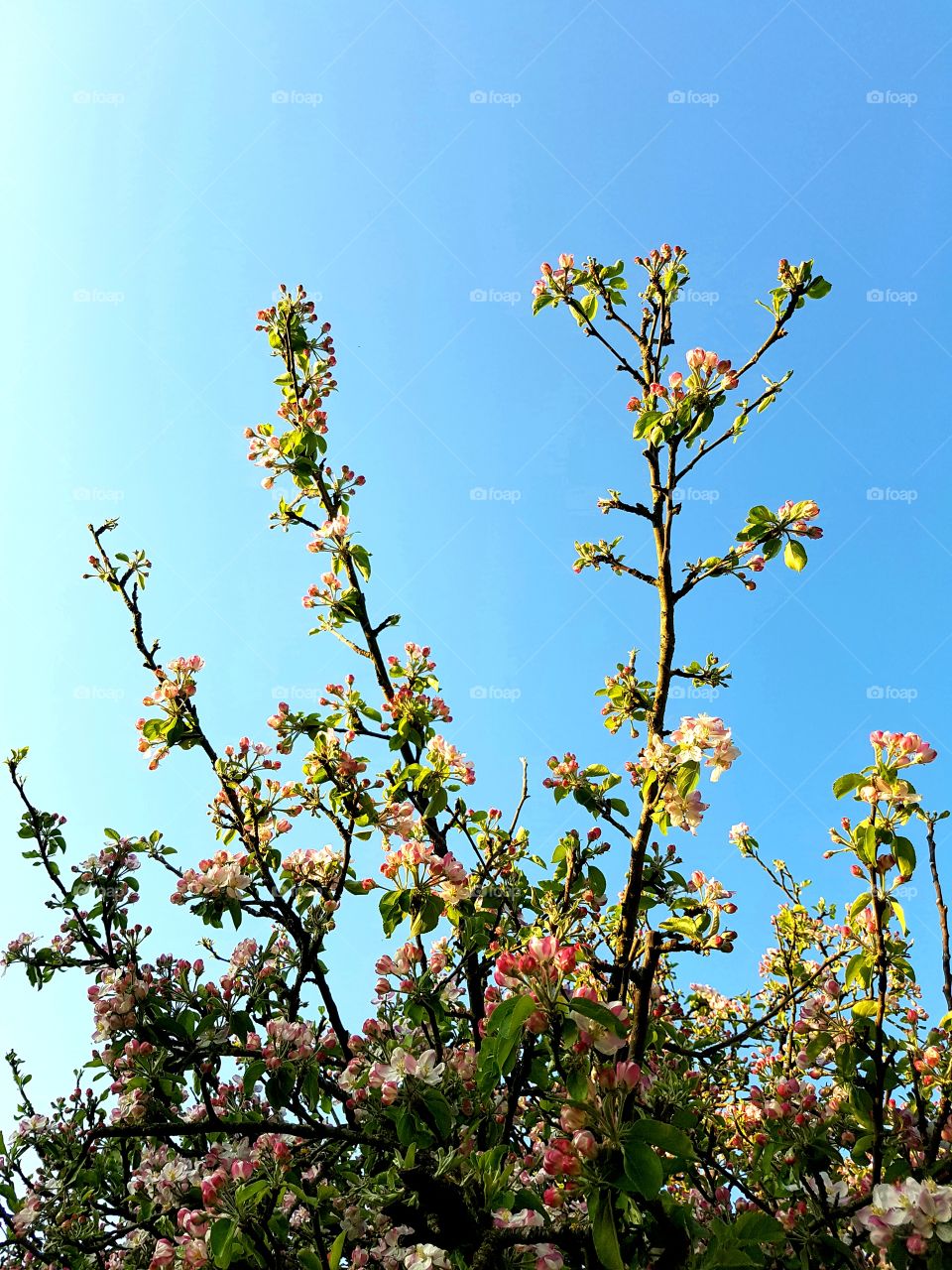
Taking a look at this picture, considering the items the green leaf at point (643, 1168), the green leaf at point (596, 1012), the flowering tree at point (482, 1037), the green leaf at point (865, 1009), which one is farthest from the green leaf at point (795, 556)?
the green leaf at point (643, 1168)

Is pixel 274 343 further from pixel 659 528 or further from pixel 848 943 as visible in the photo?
pixel 848 943

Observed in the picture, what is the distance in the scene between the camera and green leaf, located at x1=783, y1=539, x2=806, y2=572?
2.86 m

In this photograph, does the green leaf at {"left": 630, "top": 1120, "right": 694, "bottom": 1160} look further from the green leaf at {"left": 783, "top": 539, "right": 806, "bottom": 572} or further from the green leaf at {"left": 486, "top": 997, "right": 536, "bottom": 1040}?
the green leaf at {"left": 783, "top": 539, "right": 806, "bottom": 572}

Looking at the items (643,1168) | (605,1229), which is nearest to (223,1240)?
(605,1229)

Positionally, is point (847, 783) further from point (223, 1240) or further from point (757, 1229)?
point (223, 1240)

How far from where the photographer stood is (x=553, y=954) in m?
1.71

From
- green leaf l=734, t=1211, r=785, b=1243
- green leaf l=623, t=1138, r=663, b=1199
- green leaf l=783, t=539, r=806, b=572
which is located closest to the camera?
green leaf l=623, t=1138, r=663, b=1199

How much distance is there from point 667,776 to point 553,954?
0.73 m

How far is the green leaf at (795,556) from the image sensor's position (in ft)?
9.37

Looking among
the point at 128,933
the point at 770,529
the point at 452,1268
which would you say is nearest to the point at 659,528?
the point at 770,529

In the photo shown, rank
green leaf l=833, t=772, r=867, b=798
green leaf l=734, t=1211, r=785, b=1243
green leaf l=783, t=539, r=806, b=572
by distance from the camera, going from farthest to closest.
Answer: green leaf l=783, t=539, r=806, b=572, green leaf l=833, t=772, r=867, b=798, green leaf l=734, t=1211, r=785, b=1243

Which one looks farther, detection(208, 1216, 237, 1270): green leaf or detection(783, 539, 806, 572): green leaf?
detection(783, 539, 806, 572): green leaf

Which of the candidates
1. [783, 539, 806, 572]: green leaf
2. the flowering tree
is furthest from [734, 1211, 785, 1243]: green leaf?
[783, 539, 806, 572]: green leaf

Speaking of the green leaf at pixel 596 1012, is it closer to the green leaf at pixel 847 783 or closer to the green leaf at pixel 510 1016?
the green leaf at pixel 510 1016
